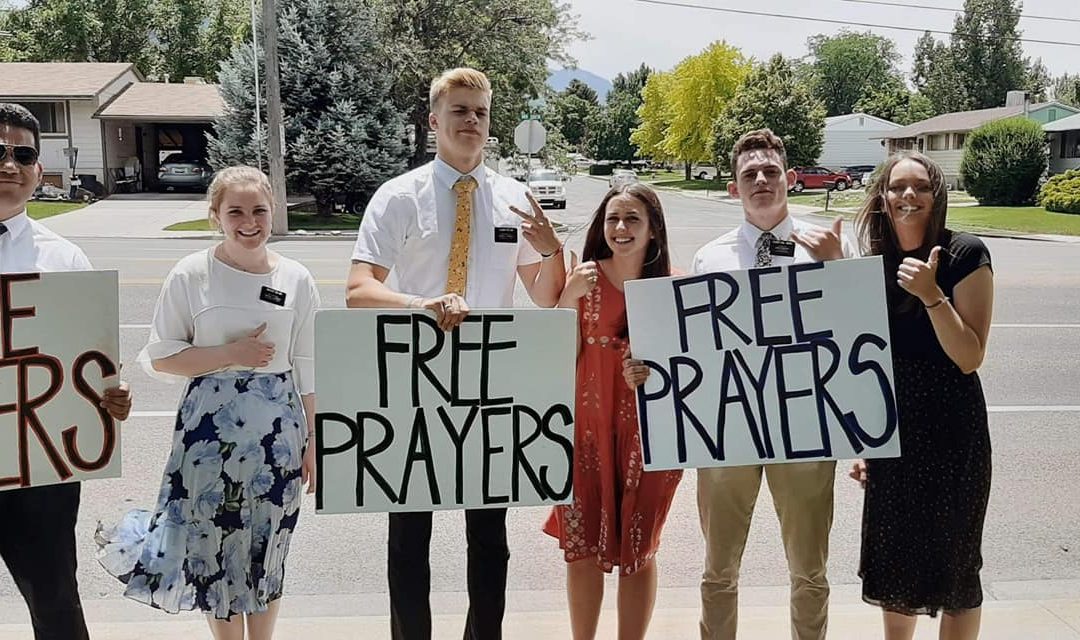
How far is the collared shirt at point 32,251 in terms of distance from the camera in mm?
2891

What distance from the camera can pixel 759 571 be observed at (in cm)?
468

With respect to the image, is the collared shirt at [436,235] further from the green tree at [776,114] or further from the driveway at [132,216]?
the green tree at [776,114]

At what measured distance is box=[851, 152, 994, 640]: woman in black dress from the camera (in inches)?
122

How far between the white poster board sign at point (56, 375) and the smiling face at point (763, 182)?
2159 mm

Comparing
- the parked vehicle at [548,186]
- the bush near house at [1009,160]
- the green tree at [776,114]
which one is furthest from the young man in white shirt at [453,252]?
the green tree at [776,114]

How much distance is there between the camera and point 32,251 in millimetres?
2949

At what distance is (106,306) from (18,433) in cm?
47

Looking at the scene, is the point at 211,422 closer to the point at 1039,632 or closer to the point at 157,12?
the point at 1039,632

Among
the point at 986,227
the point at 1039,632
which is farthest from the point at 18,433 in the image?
the point at 986,227

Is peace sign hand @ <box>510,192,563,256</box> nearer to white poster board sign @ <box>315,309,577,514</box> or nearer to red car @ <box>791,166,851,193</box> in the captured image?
white poster board sign @ <box>315,309,577,514</box>

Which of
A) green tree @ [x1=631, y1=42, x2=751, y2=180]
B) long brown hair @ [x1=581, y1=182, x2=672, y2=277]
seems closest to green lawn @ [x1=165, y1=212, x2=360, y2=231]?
long brown hair @ [x1=581, y1=182, x2=672, y2=277]

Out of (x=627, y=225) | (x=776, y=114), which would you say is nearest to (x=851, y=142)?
(x=776, y=114)

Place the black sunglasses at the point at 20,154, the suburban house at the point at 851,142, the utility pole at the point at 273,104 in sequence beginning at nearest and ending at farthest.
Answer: the black sunglasses at the point at 20,154, the utility pole at the point at 273,104, the suburban house at the point at 851,142

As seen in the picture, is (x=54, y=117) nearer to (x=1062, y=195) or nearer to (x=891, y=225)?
(x=1062, y=195)
